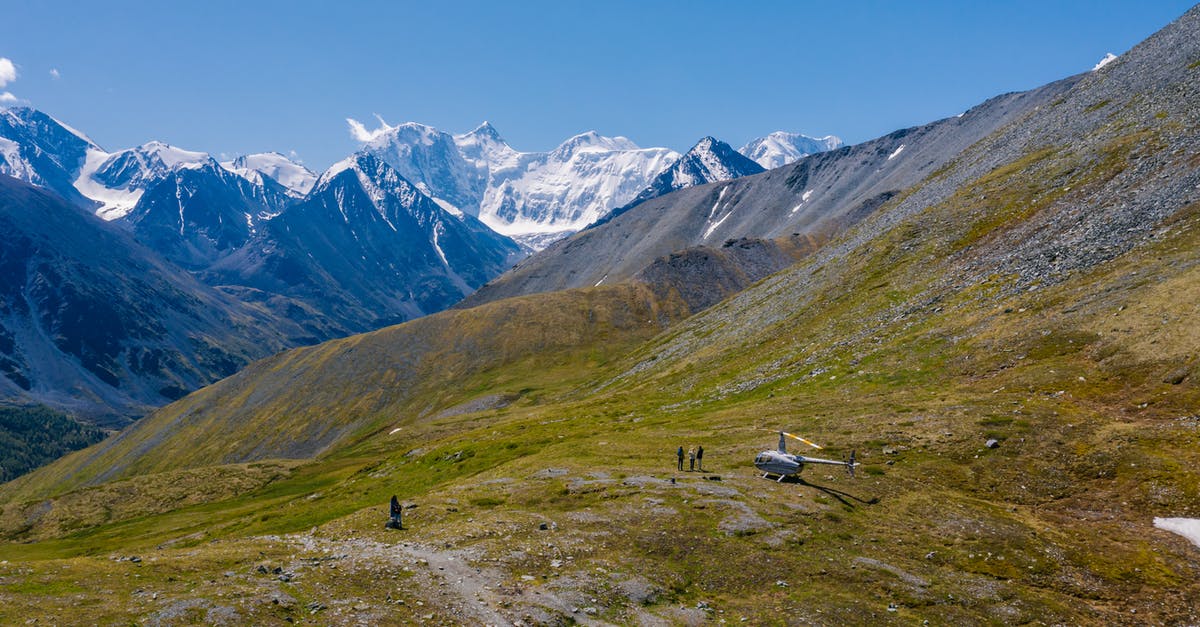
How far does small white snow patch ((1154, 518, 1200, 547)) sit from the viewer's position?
3658 centimetres

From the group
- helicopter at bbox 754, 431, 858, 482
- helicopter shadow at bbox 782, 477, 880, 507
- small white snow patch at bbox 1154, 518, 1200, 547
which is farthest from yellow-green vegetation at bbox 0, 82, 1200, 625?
helicopter at bbox 754, 431, 858, 482

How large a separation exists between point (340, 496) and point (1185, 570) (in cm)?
7978

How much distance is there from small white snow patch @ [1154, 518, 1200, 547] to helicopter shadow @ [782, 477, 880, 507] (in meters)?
15.1

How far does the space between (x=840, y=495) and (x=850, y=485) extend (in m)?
2.37

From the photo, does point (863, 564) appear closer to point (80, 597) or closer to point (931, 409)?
point (931, 409)

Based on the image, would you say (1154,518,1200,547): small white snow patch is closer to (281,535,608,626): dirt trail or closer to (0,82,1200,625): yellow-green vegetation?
(0,82,1200,625): yellow-green vegetation

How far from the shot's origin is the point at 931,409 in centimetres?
5978

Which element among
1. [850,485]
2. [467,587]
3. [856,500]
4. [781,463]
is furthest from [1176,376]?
[467,587]

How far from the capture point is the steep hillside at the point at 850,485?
3019 centimetres

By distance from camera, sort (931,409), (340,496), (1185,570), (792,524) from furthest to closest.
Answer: (340,496) → (931,409) → (792,524) → (1185,570)

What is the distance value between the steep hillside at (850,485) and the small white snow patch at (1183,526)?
38 centimetres

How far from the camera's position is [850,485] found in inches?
1832

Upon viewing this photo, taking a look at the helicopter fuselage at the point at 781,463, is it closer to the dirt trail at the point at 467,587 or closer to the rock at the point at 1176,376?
the dirt trail at the point at 467,587

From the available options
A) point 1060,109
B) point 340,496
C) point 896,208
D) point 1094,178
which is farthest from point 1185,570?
point 1060,109
